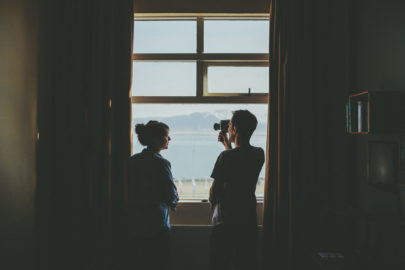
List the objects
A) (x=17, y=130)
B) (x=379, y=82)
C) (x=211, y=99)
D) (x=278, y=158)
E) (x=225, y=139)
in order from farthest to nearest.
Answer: (x=211, y=99)
(x=278, y=158)
(x=225, y=139)
(x=379, y=82)
(x=17, y=130)

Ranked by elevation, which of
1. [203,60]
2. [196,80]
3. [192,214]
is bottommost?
[192,214]

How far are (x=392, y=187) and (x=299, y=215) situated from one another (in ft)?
2.34

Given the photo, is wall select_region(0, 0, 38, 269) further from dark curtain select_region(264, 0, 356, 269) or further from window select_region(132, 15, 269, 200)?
dark curtain select_region(264, 0, 356, 269)

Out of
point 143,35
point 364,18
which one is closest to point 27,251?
point 143,35

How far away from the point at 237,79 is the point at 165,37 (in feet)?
2.52

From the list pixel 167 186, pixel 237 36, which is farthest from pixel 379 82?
pixel 167 186

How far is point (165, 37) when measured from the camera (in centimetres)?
263

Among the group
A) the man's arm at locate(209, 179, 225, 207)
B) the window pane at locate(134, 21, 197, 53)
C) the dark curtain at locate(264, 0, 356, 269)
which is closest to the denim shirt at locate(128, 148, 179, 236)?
the man's arm at locate(209, 179, 225, 207)

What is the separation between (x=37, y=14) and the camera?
86.7 inches

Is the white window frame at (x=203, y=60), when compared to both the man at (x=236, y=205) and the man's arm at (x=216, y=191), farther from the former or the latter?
the man's arm at (x=216, y=191)

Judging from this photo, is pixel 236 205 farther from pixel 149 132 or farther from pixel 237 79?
pixel 237 79

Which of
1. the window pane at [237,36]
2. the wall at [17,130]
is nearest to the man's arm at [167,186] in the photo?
the wall at [17,130]

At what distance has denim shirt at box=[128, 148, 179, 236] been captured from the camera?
1814 millimetres

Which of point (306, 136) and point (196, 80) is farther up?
point (196, 80)
